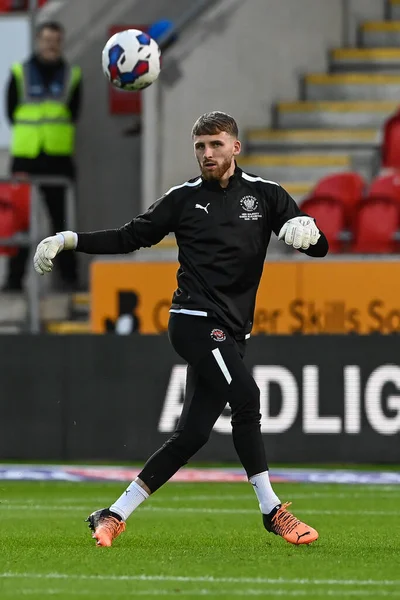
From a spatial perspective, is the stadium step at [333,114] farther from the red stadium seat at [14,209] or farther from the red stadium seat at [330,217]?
the red stadium seat at [14,209]

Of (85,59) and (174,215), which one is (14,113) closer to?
(85,59)

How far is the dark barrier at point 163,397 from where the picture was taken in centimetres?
1310

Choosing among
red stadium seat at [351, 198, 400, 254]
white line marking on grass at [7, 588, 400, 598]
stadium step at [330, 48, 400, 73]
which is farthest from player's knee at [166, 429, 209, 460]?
stadium step at [330, 48, 400, 73]

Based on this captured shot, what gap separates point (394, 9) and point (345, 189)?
4140 millimetres

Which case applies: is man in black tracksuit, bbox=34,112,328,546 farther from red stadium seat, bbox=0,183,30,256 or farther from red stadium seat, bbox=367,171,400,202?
red stadium seat, bbox=0,183,30,256

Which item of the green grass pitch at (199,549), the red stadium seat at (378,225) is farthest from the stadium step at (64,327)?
the green grass pitch at (199,549)

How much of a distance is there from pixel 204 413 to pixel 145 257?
7.46 meters

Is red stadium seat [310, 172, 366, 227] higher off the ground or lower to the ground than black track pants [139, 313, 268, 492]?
higher

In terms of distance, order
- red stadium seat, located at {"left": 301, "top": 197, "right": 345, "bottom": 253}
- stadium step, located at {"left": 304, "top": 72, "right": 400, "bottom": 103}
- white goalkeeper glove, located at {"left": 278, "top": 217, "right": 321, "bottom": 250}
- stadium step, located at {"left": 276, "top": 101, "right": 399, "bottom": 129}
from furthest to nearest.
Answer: stadium step, located at {"left": 304, "top": 72, "right": 400, "bottom": 103} < stadium step, located at {"left": 276, "top": 101, "right": 399, "bottom": 129} < red stadium seat, located at {"left": 301, "top": 197, "right": 345, "bottom": 253} < white goalkeeper glove, located at {"left": 278, "top": 217, "right": 321, "bottom": 250}

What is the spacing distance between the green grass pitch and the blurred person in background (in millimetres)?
5532

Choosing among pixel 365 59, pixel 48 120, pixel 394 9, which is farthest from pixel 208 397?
pixel 394 9

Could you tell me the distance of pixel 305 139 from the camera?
18.0 m

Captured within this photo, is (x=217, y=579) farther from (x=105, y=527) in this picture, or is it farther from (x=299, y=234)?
(x=299, y=234)

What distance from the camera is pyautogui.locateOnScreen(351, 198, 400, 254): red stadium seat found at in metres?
15.0
